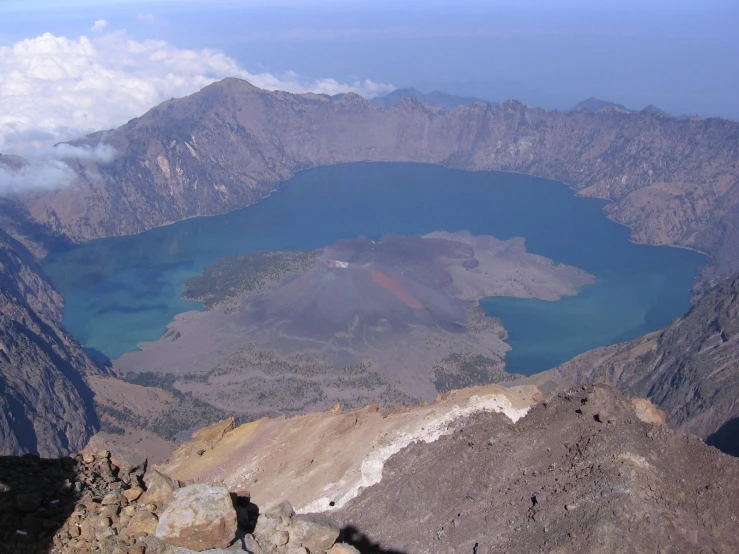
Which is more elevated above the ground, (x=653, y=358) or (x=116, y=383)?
(x=653, y=358)

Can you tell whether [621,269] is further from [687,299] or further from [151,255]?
[151,255]

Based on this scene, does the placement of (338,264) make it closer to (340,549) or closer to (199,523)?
(340,549)

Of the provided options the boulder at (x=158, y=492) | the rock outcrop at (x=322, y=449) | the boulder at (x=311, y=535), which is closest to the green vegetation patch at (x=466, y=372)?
the rock outcrop at (x=322, y=449)

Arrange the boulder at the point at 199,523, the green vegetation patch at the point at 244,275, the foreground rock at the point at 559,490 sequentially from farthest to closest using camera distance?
the green vegetation patch at the point at 244,275, the foreground rock at the point at 559,490, the boulder at the point at 199,523

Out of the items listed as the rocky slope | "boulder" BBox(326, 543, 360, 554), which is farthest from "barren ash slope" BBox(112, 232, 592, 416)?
"boulder" BBox(326, 543, 360, 554)

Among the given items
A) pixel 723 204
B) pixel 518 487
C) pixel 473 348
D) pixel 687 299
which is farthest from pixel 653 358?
pixel 723 204

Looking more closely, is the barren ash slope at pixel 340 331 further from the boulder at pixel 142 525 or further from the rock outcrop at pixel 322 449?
the boulder at pixel 142 525
